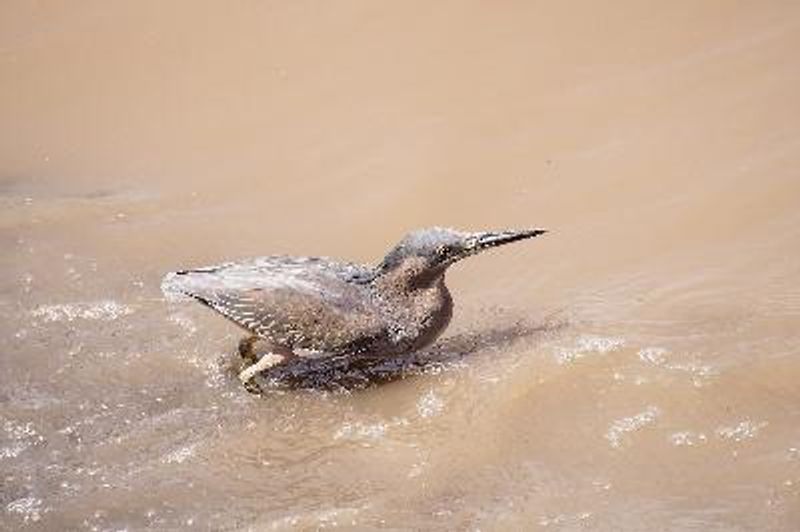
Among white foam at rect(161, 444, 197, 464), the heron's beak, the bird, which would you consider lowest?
white foam at rect(161, 444, 197, 464)

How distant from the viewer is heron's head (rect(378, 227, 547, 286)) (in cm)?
447

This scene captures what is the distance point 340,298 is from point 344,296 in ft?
0.10

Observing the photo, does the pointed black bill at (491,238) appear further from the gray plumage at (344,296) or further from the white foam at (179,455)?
the white foam at (179,455)

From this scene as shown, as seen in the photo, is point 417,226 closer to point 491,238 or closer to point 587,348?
point 491,238

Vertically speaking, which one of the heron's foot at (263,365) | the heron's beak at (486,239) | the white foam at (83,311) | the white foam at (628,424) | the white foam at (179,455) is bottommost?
the white foam at (628,424)

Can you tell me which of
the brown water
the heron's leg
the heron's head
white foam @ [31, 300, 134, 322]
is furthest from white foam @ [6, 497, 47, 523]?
the heron's head

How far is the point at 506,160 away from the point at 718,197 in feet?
4.24

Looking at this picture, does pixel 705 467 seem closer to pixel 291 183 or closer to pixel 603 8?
pixel 291 183

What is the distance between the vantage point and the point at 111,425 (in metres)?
4.30

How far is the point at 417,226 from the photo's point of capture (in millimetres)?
5902

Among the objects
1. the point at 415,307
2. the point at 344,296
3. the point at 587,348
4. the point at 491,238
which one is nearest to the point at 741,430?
the point at 587,348

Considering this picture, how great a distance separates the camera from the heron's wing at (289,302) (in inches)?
172

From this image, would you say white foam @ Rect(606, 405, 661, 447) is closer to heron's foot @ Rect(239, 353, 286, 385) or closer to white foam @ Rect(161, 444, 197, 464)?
heron's foot @ Rect(239, 353, 286, 385)

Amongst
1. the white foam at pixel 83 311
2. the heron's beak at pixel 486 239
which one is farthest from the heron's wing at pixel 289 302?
the white foam at pixel 83 311
